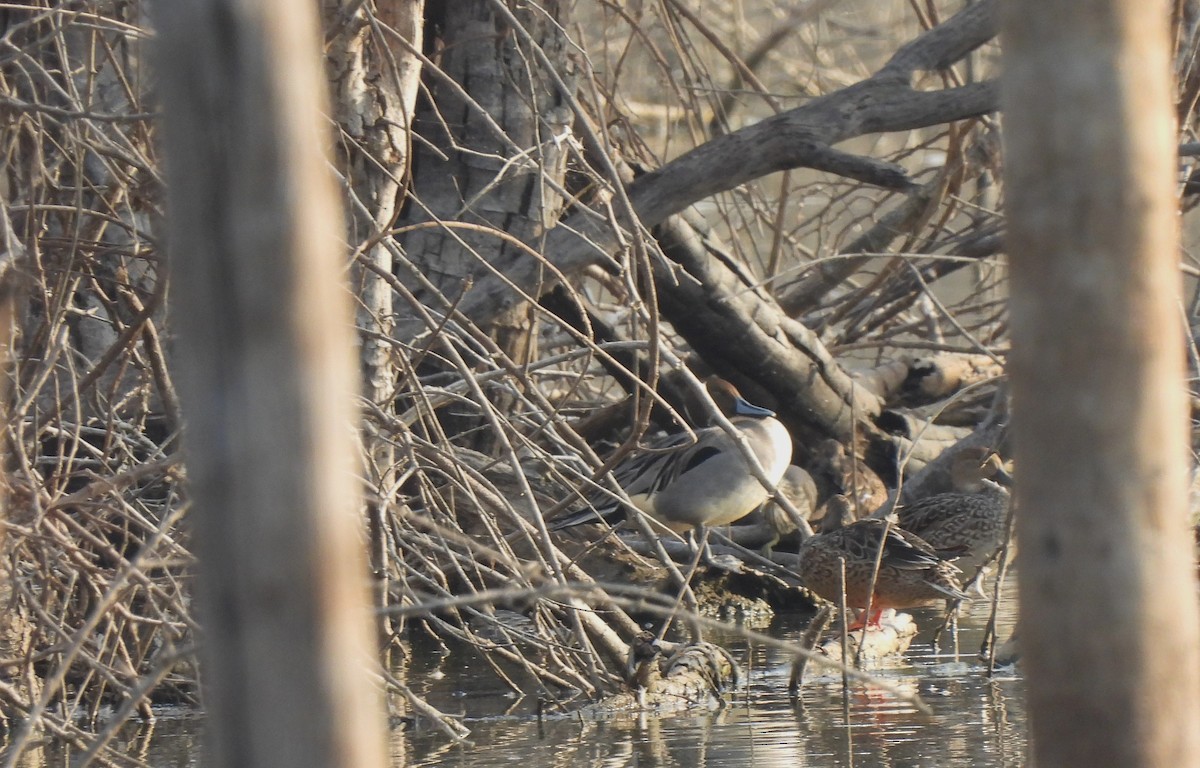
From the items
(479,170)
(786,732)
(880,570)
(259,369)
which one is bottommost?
(786,732)

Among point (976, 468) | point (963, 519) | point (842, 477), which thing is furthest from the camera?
point (842, 477)

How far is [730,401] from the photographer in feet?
26.1

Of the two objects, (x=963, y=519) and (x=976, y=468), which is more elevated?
(x=976, y=468)

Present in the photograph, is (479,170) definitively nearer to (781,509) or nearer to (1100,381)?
(781,509)

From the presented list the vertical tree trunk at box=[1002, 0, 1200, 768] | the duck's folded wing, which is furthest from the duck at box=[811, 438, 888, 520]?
the vertical tree trunk at box=[1002, 0, 1200, 768]

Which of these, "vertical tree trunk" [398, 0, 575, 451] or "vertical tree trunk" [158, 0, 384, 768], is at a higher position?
"vertical tree trunk" [398, 0, 575, 451]

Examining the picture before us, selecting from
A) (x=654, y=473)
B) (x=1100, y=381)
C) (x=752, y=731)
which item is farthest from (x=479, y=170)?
(x=1100, y=381)

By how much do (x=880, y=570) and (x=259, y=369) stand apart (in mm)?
5096

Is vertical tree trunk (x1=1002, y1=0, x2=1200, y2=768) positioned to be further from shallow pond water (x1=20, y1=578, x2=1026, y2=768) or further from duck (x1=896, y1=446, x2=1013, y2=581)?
duck (x1=896, y1=446, x2=1013, y2=581)

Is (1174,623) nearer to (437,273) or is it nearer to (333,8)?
(333,8)

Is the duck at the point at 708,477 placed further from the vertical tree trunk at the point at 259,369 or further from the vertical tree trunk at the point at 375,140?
the vertical tree trunk at the point at 259,369

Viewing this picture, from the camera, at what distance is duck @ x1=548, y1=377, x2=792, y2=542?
7.44 m

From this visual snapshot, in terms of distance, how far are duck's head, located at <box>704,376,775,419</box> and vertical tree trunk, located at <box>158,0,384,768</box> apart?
637 centimetres

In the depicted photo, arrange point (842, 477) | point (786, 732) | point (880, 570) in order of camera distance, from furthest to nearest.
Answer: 1. point (842, 477)
2. point (880, 570)
3. point (786, 732)
